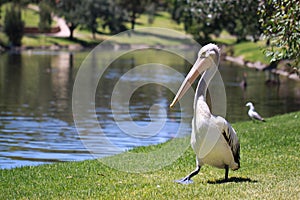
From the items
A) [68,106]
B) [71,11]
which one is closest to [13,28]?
[71,11]

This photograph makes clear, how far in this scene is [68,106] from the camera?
30.6 m

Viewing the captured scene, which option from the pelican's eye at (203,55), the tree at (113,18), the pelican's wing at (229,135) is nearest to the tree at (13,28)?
the tree at (113,18)

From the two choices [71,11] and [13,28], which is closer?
[13,28]

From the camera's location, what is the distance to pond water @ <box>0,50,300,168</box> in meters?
19.4

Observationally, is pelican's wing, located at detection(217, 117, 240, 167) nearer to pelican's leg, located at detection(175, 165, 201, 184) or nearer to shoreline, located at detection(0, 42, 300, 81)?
pelican's leg, located at detection(175, 165, 201, 184)

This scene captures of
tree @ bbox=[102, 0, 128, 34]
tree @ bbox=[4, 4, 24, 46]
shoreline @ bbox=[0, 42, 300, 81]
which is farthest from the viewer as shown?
tree @ bbox=[102, 0, 128, 34]

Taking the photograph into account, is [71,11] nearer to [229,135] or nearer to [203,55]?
[203,55]

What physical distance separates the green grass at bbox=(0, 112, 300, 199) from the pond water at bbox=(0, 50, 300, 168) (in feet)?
14.4

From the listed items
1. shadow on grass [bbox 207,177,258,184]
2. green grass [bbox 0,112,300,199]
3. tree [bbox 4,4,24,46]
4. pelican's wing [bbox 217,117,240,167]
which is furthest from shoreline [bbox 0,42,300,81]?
pelican's wing [bbox 217,117,240,167]

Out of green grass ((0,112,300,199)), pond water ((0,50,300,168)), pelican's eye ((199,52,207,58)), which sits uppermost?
pelican's eye ((199,52,207,58))

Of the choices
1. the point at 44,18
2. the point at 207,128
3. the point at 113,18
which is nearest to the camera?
the point at 207,128

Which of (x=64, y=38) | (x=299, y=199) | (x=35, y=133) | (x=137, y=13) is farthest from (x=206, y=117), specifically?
(x=137, y=13)

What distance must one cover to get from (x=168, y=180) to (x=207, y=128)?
1481 mm

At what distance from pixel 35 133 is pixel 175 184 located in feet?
43.0
